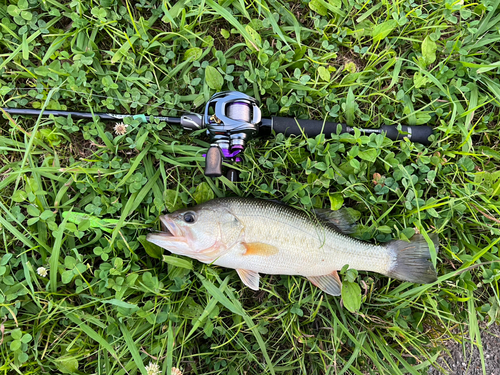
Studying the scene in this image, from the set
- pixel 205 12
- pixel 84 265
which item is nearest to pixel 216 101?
pixel 205 12

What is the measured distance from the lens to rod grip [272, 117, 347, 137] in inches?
107

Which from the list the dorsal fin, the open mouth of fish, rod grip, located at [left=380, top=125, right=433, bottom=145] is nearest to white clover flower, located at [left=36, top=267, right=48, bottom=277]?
the open mouth of fish

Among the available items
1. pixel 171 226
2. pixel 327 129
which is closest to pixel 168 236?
pixel 171 226

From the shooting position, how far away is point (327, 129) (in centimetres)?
277

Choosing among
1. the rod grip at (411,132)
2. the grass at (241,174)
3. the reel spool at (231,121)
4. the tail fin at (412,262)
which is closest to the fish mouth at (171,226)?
A: the grass at (241,174)

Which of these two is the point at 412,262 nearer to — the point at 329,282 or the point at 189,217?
the point at 329,282

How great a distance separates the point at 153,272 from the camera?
2719 mm

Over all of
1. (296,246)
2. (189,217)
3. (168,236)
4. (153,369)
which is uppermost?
(189,217)

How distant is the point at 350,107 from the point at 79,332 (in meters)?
3.13

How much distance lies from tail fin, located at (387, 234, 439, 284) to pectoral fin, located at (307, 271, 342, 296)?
1.56 feet

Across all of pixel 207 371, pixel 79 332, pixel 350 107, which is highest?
pixel 350 107

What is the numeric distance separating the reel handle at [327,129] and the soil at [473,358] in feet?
6.49

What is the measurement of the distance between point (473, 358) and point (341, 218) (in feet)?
6.50

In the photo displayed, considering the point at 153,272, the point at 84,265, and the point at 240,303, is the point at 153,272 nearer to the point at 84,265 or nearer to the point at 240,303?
the point at 84,265
